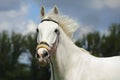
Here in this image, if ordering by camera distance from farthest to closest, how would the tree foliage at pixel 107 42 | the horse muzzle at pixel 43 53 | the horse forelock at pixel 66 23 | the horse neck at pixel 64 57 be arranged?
the tree foliage at pixel 107 42
the horse forelock at pixel 66 23
the horse neck at pixel 64 57
the horse muzzle at pixel 43 53

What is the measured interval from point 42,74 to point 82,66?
152 feet

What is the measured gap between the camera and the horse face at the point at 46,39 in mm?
7059

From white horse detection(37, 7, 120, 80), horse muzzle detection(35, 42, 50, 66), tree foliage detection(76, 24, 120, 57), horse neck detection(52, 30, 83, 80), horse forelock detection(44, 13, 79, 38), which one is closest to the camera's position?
horse muzzle detection(35, 42, 50, 66)

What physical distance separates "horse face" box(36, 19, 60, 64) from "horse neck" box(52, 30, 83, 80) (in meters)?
0.21

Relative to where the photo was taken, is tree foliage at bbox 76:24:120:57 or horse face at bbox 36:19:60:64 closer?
horse face at bbox 36:19:60:64

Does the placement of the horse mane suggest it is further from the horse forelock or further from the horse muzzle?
the horse muzzle

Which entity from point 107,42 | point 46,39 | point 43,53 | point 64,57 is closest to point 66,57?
point 64,57

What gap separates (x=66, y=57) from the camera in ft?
25.3

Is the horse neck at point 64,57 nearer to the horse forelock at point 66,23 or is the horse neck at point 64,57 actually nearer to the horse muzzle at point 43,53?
the horse forelock at point 66,23

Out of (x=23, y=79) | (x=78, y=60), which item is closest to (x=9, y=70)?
(x=23, y=79)

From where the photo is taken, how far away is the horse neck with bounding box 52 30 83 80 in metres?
7.61

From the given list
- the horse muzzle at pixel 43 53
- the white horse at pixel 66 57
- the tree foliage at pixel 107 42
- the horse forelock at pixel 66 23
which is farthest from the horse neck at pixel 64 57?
the tree foliage at pixel 107 42

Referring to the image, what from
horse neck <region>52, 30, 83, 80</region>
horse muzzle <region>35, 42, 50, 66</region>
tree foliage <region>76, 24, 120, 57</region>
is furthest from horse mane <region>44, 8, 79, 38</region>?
tree foliage <region>76, 24, 120, 57</region>

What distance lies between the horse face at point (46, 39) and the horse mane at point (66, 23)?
21 cm
